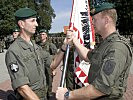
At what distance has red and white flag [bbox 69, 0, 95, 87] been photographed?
156 inches

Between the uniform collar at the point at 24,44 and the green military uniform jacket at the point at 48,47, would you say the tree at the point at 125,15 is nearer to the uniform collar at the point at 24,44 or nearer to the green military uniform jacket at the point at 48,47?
the green military uniform jacket at the point at 48,47

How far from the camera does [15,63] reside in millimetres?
2754

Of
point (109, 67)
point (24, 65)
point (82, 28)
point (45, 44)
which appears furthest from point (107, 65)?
point (45, 44)

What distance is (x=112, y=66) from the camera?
2.04 metres

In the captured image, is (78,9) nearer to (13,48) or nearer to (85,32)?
(85,32)

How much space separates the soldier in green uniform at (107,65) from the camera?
80.9 inches

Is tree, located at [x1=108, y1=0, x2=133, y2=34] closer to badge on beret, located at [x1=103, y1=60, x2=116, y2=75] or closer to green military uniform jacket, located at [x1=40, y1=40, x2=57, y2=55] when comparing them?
green military uniform jacket, located at [x1=40, y1=40, x2=57, y2=55]

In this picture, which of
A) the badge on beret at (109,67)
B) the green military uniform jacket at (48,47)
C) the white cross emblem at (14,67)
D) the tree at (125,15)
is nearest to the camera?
the badge on beret at (109,67)

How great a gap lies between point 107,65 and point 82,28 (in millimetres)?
2370

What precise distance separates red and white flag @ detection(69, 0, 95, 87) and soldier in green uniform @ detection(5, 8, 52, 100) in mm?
787

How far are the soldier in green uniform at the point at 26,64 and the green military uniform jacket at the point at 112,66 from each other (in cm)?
86

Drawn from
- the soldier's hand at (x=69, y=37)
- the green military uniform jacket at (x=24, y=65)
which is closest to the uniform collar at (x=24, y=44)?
the green military uniform jacket at (x=24, y=65)

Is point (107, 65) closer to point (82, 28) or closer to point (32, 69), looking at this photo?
point (32, 69)

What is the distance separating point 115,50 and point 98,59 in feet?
0.75
